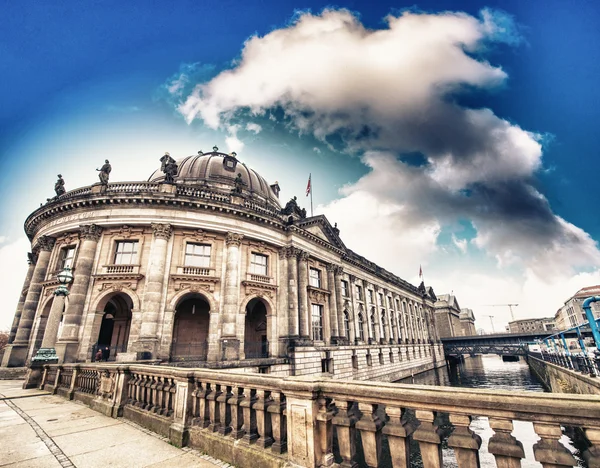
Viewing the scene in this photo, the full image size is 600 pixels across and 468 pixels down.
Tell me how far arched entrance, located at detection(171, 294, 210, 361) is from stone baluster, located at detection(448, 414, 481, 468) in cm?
2123

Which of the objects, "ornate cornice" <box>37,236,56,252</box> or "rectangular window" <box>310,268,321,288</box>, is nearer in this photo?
"ornate cornice" <box>37,236,56,252</box>

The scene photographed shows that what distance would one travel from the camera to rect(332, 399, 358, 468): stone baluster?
3.50 metres

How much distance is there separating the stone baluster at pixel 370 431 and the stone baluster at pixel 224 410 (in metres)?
2.50

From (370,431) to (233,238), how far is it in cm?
2089

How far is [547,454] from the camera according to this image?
8.15ft

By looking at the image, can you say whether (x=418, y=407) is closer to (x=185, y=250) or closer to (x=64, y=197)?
(x=185, y=250)

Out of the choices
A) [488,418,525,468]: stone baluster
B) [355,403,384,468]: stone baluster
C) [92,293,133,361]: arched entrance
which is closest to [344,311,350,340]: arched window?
[92,293,133,361]: arched entrance

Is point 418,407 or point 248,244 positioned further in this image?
point 248,244

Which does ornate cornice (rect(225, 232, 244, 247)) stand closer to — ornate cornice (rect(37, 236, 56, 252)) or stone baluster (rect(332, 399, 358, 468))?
ornate cornice (rect(37, 236, 56, 252))

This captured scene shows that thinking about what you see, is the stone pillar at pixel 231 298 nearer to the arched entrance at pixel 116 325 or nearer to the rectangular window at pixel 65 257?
the arched entrance at pixel 116 325

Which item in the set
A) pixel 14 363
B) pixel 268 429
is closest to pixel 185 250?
pixel 14 363

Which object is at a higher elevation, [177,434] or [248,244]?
[248,244]

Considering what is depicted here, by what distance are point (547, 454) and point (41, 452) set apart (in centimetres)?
715

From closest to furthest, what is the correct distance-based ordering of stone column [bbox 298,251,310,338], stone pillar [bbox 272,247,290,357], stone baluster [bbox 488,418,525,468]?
1. stone baluster [bbox 488,418,525,468]
2. stone pillar [bbox 272,247,290,357]
3. stone column [bbox 298,251,310,338]
